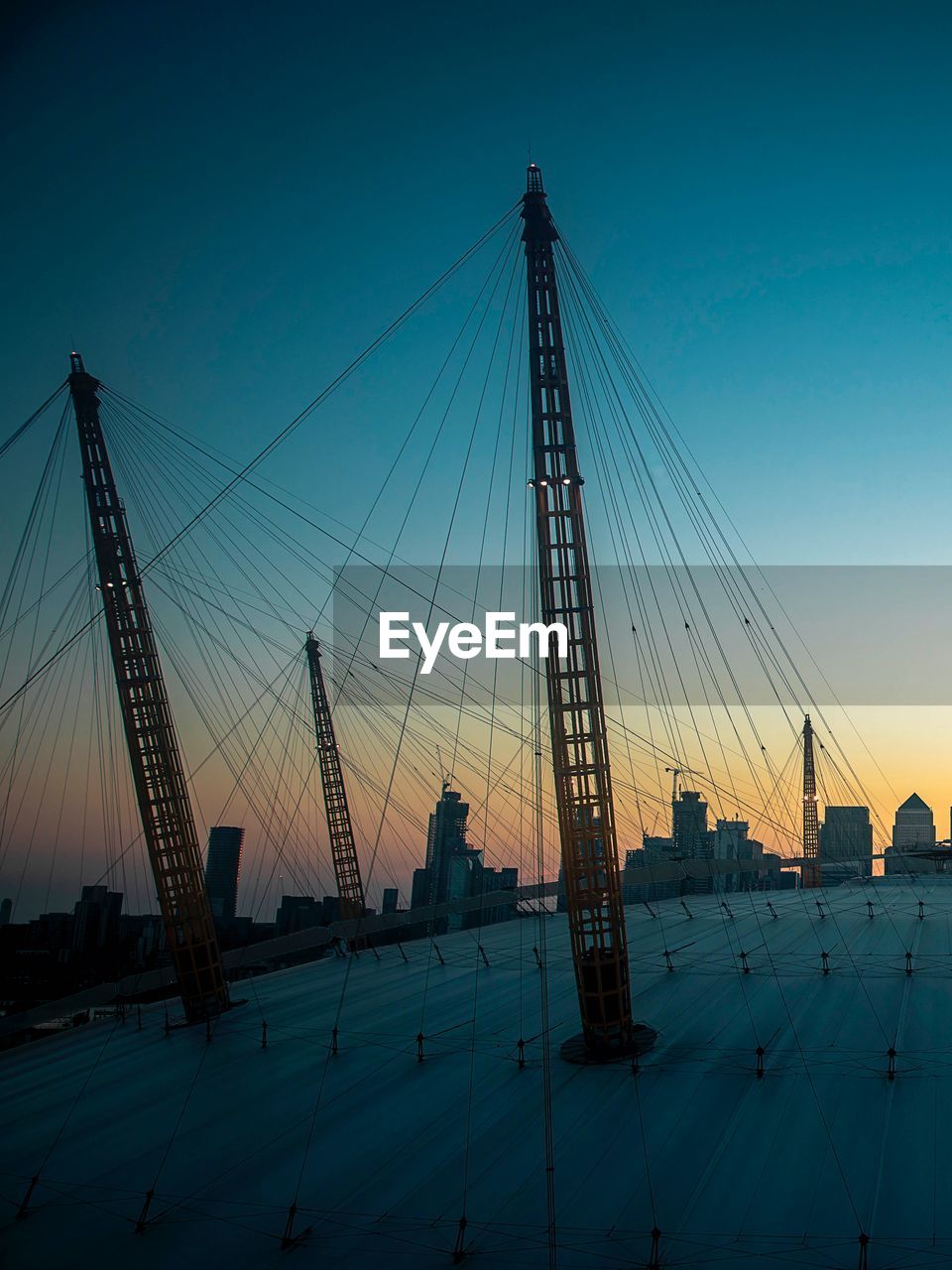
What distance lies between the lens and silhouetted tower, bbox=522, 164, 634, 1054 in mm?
25156

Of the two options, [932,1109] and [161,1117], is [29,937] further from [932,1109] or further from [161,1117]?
[932,1109]

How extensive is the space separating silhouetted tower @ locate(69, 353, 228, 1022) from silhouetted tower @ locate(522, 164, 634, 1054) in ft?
66.0

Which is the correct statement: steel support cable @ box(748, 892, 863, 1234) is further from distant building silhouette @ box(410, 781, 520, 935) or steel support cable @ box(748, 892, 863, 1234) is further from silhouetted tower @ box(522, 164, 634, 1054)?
distant building silhouette @ box(410, 781, 520, 935)

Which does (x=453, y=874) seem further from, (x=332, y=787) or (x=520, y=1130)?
(x=520, y=1130)

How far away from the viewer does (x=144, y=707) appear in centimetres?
3847

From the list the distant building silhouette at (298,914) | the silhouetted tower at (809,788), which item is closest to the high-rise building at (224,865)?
the distant building silhouette at (298,914)

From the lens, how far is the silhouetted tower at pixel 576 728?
2516 centimetres

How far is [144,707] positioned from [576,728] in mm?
21844

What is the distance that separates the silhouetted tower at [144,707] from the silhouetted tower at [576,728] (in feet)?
66.0

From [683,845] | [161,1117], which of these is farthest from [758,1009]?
[683,845]

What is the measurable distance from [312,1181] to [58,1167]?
24.1ft

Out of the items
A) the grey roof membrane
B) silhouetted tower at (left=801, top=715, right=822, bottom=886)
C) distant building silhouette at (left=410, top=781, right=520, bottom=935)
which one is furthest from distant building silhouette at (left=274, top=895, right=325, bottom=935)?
the grey roof membrane

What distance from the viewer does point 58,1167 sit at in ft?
68.7

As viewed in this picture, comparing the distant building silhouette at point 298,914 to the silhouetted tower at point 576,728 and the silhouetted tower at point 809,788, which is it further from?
the silhouetted tower at point 576,728
